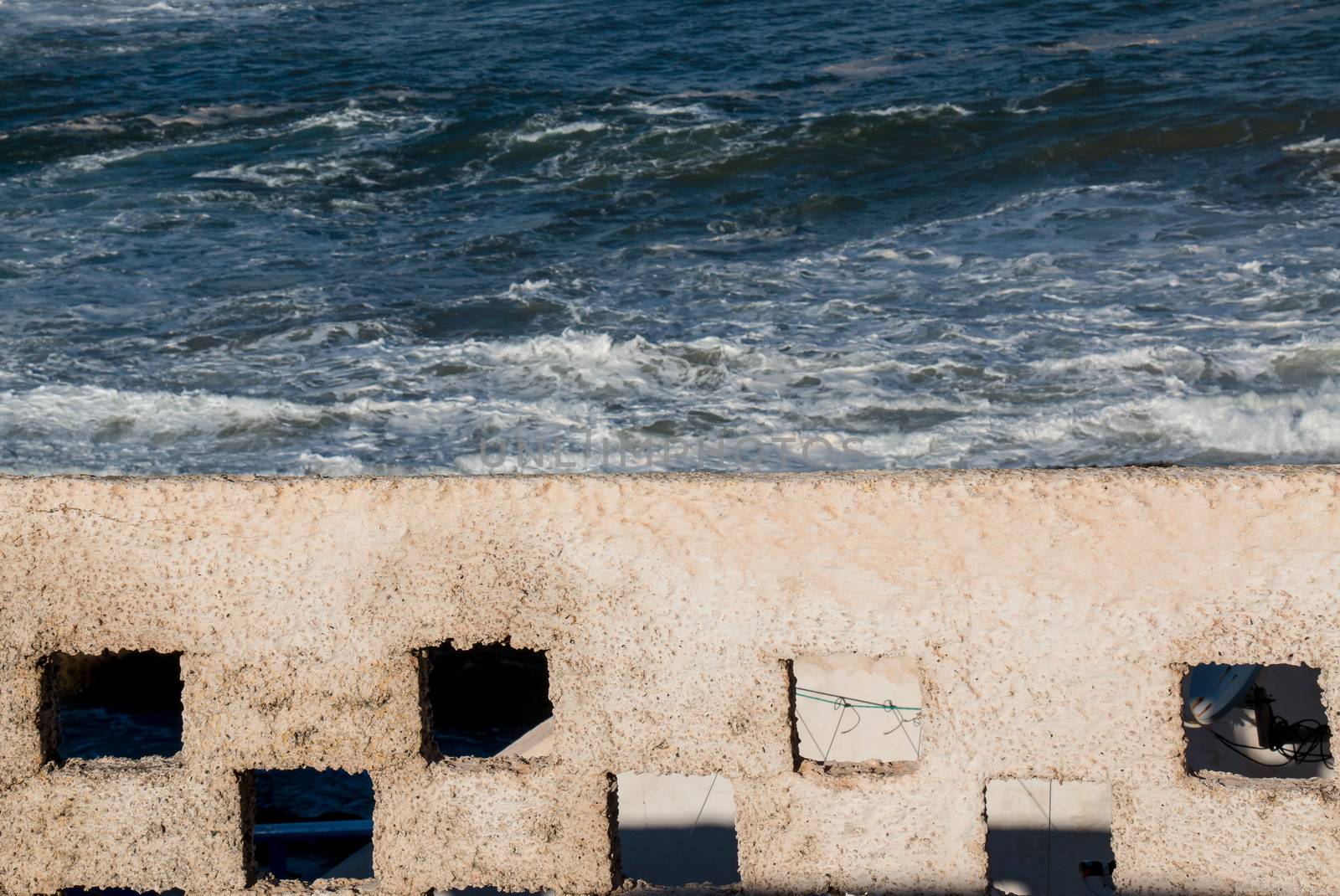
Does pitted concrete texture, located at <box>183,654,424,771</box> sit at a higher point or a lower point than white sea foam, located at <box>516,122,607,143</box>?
higher

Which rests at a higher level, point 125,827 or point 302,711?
point 302,711

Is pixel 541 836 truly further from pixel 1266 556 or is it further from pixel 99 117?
pixel 99 117

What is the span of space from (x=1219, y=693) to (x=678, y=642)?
3347 millimetres

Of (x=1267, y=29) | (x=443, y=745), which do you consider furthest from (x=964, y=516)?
(x=1267, y=29)

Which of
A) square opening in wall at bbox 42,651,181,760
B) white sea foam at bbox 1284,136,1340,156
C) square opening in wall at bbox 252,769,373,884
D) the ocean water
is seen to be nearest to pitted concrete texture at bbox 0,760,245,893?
square opening in wall at bbox 252,769,373,884

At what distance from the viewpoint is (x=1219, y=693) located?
554 centimetres

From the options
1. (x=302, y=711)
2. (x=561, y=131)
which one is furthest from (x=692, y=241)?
(x=302, y=711)

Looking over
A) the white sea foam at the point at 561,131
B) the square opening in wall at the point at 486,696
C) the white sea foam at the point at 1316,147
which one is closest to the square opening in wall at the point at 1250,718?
the square opening in wall at the point at 486,696

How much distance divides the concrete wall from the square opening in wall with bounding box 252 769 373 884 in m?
1.46

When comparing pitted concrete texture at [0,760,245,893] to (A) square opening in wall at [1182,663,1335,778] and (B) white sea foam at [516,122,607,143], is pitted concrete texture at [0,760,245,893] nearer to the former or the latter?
(A) square opening in wall at [1182,663,1335,778]

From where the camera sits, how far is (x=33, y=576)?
2.98 meters

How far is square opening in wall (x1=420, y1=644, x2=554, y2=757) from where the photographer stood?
9852mm

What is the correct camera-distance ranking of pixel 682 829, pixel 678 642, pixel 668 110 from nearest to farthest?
1. pixel 678 642
2. pixel 682 829
3. pixel 668 110

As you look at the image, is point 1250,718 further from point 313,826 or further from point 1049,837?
point 313,826
